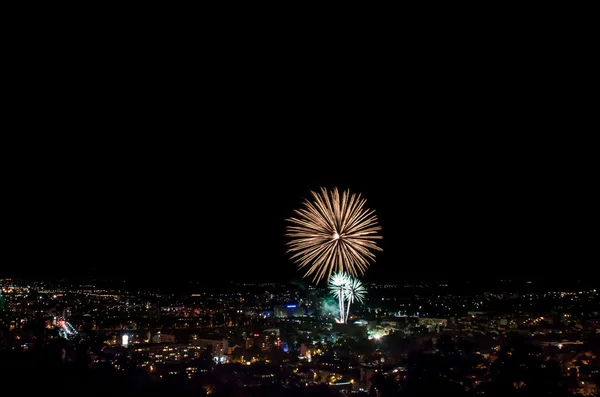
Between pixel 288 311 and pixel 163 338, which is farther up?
pixel 288 311

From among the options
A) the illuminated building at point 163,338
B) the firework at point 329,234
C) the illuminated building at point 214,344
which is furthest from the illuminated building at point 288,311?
the firework at point 329,234

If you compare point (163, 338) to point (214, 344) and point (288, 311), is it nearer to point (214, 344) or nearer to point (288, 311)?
point (214, 344)

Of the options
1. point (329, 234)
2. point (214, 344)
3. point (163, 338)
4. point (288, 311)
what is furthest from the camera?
point (288, 311)

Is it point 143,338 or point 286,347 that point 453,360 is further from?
point 143,338

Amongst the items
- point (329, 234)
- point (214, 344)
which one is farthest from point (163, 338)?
point (329, 234)

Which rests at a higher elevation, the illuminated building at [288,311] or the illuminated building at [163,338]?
the illuminated building at [288,311]

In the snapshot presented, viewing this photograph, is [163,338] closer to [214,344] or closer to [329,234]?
[214,344]

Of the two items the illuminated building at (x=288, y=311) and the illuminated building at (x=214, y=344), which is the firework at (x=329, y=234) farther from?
the illuminated building at (x=288, y=311)

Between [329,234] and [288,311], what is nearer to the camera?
[329,234]

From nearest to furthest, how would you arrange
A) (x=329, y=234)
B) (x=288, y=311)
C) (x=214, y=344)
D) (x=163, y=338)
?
(x=329, y=234) < (x=214, y=344) < (x=163, y=338) < (x=288, y=311)

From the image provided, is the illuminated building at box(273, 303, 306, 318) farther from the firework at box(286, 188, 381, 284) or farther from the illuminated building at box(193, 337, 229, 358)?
the firework at box(286, 188, 381, 284)

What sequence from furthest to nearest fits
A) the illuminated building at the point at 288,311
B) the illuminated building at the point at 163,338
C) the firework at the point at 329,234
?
the illuminated building at the point at 288,311 → the illuminated building at the point at 163,338 → the firework at the point at 329,234

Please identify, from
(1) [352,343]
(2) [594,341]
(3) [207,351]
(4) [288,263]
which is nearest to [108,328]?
(3) [207,351]
